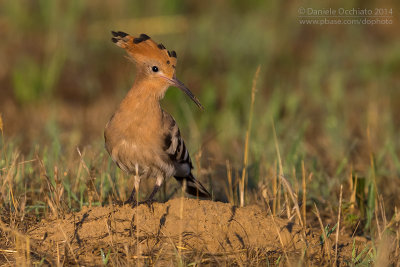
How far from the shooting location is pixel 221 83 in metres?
7.69

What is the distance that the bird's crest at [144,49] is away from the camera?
13.6ft

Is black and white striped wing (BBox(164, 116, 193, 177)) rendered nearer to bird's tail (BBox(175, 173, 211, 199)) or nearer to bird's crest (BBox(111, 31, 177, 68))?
bird's tail (BBox(175, 173, 211, 199))

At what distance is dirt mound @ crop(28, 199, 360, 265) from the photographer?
3234mm

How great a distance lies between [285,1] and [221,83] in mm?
3276

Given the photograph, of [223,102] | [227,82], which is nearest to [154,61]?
[223,102]

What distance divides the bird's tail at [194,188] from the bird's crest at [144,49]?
2.69 ft

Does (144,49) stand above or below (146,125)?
above

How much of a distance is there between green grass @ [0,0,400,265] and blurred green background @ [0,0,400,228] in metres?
0.02

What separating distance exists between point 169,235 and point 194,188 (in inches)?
44.8

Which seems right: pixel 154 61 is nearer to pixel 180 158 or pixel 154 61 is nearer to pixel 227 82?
pixel 180 158

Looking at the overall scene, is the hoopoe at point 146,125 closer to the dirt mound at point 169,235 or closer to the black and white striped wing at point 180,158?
the black and white striped wing at point 180,158

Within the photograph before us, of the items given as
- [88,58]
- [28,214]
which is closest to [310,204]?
[28,214]

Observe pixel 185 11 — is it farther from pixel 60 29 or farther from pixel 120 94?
pixel 120 94

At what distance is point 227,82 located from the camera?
7.27 metres
